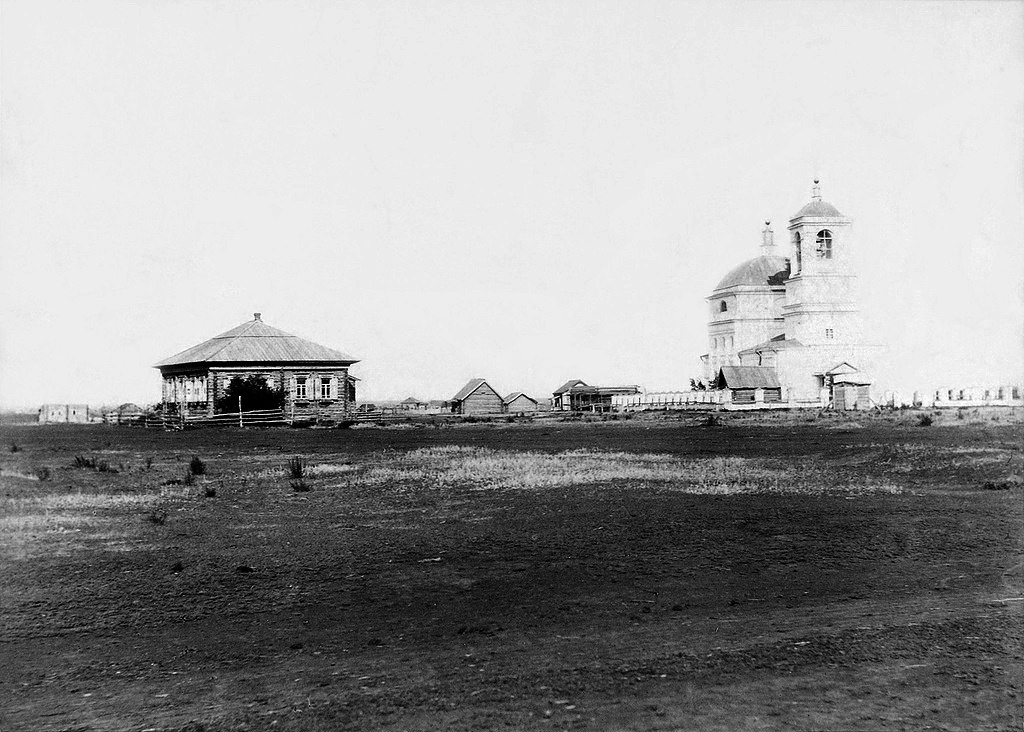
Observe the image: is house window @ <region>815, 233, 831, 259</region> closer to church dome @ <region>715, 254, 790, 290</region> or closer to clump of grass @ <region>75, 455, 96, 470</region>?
church dome @ <region>715, 254, 790, 290</region>

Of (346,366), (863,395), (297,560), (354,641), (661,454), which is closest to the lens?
(354,641)

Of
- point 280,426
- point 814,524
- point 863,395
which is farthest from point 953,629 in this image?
point 863,395

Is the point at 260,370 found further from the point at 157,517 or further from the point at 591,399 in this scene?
the point at 591,399

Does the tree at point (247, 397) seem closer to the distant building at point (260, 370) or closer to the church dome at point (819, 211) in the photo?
the distant building at point (260, 370)

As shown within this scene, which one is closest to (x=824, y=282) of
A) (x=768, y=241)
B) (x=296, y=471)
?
(x=768, y=241)

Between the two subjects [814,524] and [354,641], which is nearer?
[354,641]

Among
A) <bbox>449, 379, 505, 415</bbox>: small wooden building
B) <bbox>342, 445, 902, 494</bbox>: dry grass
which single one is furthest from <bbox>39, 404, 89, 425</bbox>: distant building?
<bbox>449, 379, 505, 415</bbox>: small wooden building

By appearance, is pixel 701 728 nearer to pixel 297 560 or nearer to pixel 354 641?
pixel 354 641
